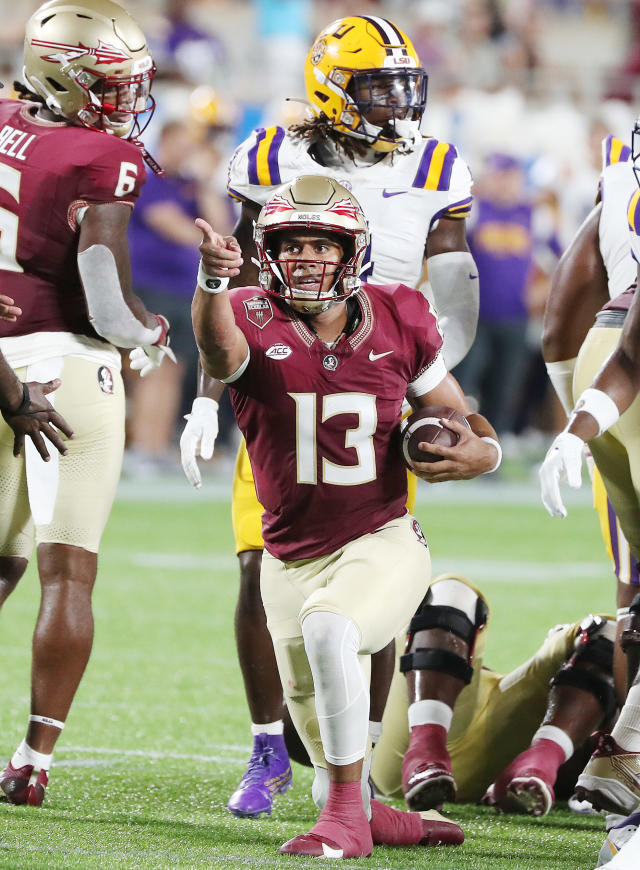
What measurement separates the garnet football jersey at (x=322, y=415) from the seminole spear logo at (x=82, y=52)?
30.2 inches

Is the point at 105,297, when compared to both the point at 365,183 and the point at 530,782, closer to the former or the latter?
the point at 365,183

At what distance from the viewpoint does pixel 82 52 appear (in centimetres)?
368

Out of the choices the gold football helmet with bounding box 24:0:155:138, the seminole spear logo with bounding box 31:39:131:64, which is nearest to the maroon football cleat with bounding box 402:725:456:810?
the gold football helmet with bounding box 24:0:155:138

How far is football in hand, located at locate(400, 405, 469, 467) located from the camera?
10.6 feet

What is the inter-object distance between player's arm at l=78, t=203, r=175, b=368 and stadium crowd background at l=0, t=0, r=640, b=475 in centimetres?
591

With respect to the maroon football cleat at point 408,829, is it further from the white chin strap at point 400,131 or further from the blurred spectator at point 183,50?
the blurred spectator at point 183,50

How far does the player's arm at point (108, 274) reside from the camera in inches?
139

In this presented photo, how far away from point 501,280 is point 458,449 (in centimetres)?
793

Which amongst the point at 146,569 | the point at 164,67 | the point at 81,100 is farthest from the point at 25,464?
the point at 164,67

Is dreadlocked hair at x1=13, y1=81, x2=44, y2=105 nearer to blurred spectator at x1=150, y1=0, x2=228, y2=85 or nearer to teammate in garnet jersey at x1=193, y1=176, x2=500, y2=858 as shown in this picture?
teammate in garnet jersey at x1=193, y1=176, x2=500, y2=858

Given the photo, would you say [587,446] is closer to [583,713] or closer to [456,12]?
[583,713]

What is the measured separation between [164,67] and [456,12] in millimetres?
3816

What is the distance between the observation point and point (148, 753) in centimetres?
418

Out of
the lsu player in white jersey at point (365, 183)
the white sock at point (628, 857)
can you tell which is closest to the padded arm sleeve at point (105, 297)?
the lsu player in white jersey at point (365, 183)
